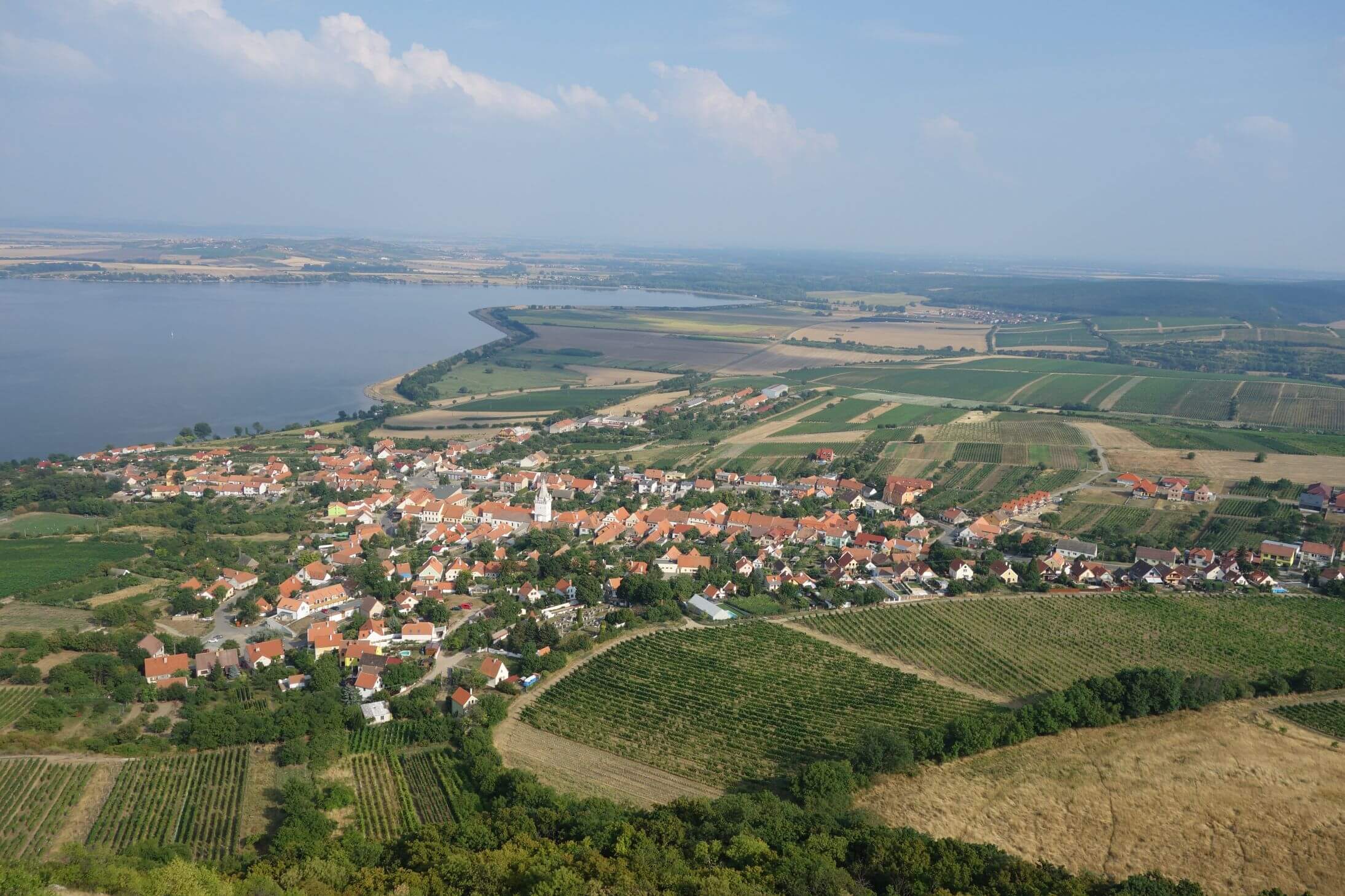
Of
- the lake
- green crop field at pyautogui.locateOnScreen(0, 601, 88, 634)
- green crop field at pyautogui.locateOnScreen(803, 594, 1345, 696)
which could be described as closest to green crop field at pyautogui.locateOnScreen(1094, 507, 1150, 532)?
green crop field at pyautogui.locateOnScreen(803, 594, 1345, 696)

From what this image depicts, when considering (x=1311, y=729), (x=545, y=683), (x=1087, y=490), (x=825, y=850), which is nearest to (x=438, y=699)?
(x=545, y=683)

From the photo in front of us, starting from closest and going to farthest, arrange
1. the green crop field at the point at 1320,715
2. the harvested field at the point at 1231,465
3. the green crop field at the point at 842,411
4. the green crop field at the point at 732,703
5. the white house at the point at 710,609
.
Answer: the green crop field at the point at 732,703 < the green crop field at the point at 1320,715 < the white house at the point at 710,609 < the harvested field at the point at 1231,465 < the green crop field at the point at 842,411

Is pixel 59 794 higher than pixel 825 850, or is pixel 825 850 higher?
pixel 825 850

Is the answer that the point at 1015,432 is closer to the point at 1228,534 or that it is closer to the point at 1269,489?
the point at 1269,489

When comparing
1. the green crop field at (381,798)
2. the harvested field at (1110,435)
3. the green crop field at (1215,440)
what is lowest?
the green crop field at (381,798)

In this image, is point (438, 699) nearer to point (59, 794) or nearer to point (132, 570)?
point (59, 794)

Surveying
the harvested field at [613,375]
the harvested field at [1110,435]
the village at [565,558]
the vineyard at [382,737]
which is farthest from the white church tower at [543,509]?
the harvested field at [613,375]

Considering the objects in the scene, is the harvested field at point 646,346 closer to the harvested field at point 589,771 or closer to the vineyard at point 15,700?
the harvested field at point 589,771
